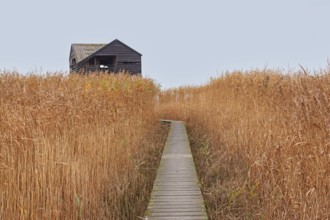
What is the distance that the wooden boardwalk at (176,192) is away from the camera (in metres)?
4.12

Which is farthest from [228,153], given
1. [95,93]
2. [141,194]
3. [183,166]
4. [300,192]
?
[300,192]

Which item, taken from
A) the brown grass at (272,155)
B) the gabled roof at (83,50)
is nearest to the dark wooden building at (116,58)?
the gabled roof at (83,50)

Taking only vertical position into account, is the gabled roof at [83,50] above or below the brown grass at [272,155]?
above

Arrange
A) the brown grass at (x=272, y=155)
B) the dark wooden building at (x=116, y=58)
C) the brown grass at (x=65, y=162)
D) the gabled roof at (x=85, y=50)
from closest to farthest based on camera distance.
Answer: the brown grass at (x=65, y=162) < the brown grass at (x=272, y=155) < the dark wooden building at (x=116, y=58) < the gabled roof at (x=85, y=50)

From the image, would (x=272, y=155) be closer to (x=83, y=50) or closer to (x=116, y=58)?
(x=116, y=58)

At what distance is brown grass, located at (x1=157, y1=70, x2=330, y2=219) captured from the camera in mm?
3428

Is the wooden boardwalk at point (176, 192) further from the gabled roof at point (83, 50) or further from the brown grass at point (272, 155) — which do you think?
the gabled roof at point (83, 50)

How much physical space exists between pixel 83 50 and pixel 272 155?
2450 cm

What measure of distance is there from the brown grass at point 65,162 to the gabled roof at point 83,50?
814 inches

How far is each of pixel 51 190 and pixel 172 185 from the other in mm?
2164

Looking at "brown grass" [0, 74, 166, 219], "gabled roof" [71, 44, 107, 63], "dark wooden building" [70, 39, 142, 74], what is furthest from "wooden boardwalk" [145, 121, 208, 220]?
"gabled roof" [71, 44, 107, 63]

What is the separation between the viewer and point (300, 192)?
11.0ft

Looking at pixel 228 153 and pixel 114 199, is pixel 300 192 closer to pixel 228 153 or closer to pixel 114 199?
pixel 114 199

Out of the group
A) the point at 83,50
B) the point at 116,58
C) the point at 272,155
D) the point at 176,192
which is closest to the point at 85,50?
the point at 83,50
